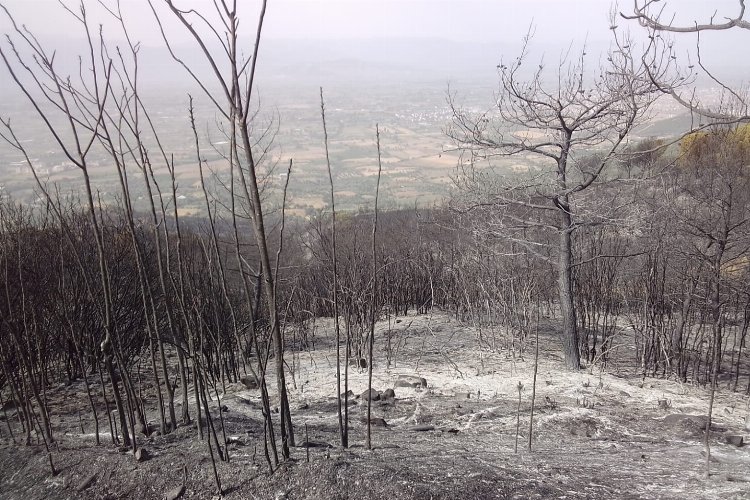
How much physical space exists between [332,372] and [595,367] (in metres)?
3.42

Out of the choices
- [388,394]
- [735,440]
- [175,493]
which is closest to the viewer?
[175,493]

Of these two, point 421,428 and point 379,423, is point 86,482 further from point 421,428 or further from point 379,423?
point 421,428

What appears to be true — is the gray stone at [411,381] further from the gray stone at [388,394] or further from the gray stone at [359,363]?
the gray stone at [359,363]

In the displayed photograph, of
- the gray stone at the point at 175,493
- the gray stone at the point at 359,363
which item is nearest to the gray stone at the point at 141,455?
the gray stone at the point at 175,493

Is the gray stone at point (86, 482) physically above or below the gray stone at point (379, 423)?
above

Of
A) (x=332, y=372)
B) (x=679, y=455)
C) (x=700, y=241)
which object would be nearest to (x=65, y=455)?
(x=332, y=372)

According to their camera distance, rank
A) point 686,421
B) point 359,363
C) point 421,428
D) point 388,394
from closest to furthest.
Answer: point 421,428
point 686,421
point 388,394
point 359,363

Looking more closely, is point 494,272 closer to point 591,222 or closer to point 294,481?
point 591,222

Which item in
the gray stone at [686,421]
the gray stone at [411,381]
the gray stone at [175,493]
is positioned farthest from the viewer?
the gray stone at [411,381]

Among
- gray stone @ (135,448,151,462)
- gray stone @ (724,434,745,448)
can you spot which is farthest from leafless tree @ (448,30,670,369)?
gray stone @ (135,448,151,462)

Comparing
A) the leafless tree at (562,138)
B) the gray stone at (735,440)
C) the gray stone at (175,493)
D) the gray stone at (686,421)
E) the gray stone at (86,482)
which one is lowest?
the gray stone at (686,421)

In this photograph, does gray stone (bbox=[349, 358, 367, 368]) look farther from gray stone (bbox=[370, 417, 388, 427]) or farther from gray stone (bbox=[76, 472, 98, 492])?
gray stone (bbox=[76, 472, 98, 492])

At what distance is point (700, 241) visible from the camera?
7250 mm

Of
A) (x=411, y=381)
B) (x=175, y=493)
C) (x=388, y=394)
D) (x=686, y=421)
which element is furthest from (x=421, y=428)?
(x=686, y=421)
